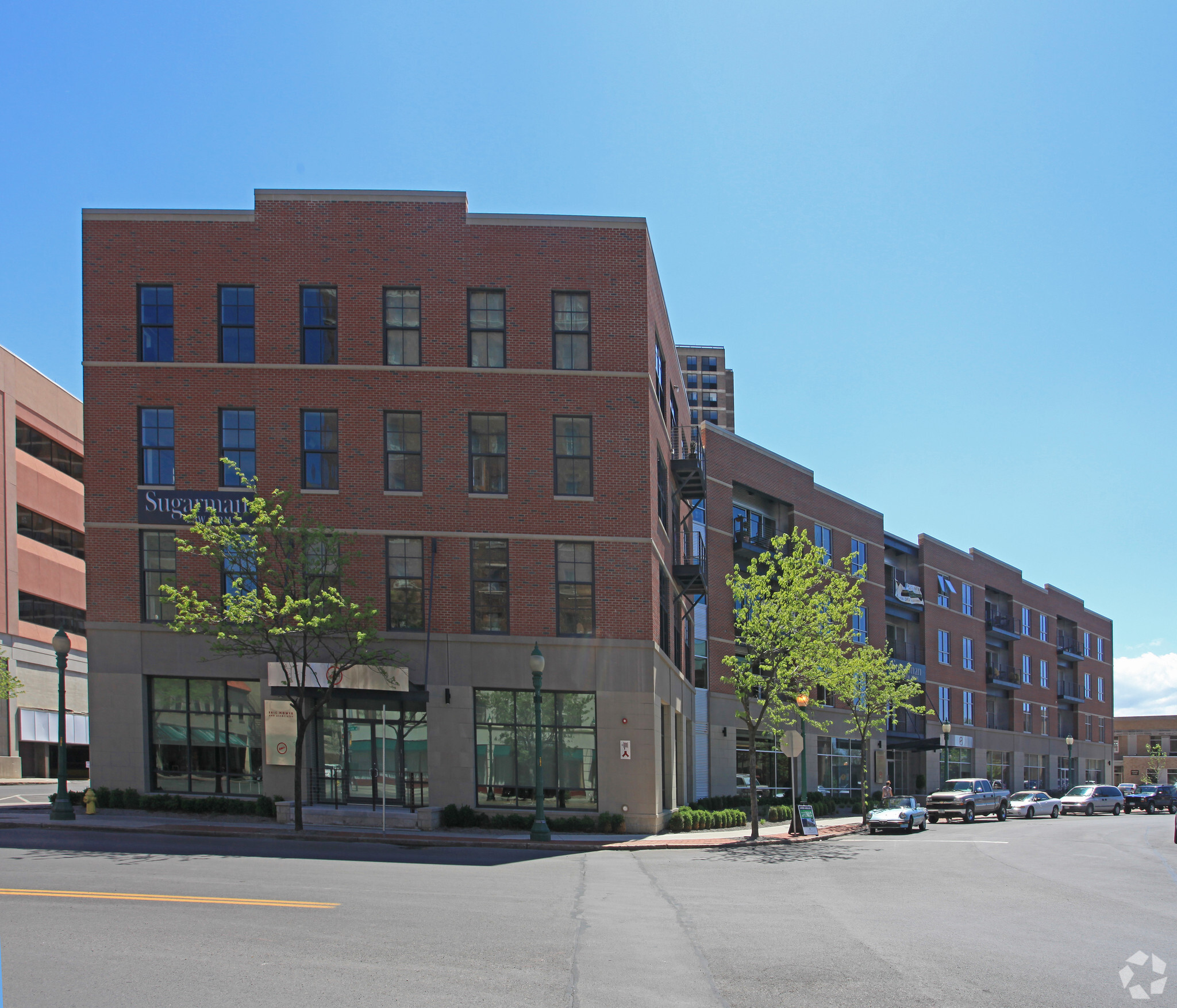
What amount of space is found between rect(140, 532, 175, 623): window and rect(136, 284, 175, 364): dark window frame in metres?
4.91

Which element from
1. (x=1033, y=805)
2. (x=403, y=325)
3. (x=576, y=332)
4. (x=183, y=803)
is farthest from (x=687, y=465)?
(x=1033, y=805)

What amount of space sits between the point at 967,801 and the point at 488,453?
1027 inches

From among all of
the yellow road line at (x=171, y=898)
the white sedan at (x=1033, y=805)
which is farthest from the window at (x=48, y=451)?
the white sedan at (x=1033, y=805)

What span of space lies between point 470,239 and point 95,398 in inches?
442

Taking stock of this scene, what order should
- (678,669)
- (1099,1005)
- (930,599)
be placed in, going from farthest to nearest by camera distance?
(930,599)
(678,669)
(1099,1005)

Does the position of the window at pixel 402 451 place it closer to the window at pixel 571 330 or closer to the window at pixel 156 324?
the window at pixel 571 330

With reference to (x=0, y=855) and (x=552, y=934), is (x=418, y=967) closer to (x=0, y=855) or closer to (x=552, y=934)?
(x=552, y=934)

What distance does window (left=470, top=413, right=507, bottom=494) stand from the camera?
3034 centimetres

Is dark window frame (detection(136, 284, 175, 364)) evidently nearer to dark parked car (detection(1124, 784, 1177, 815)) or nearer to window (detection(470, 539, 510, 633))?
window (detection(470, 539, 510, 633))

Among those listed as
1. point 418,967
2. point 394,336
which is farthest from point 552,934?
point 394,336

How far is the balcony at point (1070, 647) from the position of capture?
89.2 meters

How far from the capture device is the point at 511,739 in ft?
97.1

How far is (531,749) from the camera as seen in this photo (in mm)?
29484

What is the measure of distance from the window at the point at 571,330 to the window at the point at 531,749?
30.0ft
